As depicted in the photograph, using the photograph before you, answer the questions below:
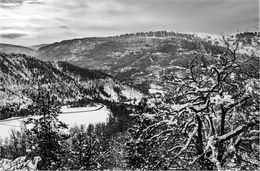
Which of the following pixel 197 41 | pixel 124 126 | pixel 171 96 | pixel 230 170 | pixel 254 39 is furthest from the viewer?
pixel 124 126

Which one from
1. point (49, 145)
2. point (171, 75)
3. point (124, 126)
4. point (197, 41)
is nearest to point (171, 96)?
point (171, 75)

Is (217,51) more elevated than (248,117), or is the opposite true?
(217,51)

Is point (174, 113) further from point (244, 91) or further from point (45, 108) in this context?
Answer: point (45, 108)

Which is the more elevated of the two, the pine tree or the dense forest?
the dense forest

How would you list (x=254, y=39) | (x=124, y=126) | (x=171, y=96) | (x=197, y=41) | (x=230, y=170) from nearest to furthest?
(x=230, y=170) → (x=254, y=39) → (x=197, y=41) → (x=171, y=96) → (x=124, y=126)

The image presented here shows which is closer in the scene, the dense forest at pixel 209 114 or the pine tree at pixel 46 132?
the dense forest at pixel 209 114

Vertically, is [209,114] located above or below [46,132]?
above

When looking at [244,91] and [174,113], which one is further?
[174,113]

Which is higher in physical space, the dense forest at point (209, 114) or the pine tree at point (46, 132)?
the dense forest at point (209, 114)

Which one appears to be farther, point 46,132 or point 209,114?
point 46,132

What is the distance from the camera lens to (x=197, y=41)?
9414 mm

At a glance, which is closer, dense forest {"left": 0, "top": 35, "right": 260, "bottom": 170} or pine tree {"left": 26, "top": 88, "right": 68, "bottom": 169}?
dense forest {"left": 0, "top": 35, "right": 260, "bottom": 170}

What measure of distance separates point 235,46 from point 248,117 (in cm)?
210

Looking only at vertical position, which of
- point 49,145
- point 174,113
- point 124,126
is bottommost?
point 124,126
